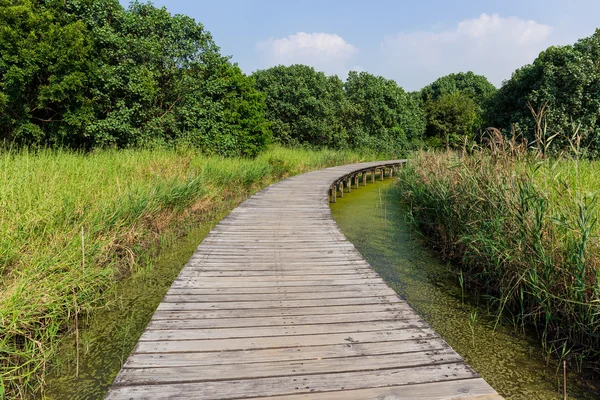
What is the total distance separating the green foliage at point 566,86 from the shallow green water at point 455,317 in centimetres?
1144

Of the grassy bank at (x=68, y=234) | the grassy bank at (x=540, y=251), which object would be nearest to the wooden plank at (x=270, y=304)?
the grassy bank at (x=68, y=234)

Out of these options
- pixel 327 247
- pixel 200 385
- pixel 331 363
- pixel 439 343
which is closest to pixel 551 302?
pixel 439 343

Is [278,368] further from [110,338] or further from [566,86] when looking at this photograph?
[566,86]

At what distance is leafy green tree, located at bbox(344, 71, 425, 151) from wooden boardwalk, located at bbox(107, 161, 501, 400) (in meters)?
22.4

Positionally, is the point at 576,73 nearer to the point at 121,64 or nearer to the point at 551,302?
the point at 551,302

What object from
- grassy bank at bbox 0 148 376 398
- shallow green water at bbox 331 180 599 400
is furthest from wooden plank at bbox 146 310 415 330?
shallow green water at bbox 331 180 599 400

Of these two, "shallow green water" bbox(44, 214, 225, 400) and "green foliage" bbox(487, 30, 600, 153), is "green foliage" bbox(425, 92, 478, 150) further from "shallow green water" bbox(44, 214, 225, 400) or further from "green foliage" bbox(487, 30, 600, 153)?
"shallow green water" bbox(44, 214, 225, 400)

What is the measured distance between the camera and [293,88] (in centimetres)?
2266

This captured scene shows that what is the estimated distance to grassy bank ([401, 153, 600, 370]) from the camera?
9.31ft

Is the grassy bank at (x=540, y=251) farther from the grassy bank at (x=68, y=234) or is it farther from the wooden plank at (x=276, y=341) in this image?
the grassy bank at (x=68, y=234)

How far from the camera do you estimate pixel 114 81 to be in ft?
41.5

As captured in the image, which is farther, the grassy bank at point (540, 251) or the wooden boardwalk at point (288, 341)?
the grassy bank at point (540, 251)

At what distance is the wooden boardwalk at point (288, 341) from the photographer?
1.69 metres

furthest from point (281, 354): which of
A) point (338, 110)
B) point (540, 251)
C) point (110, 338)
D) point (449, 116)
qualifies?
point (449, 116)
